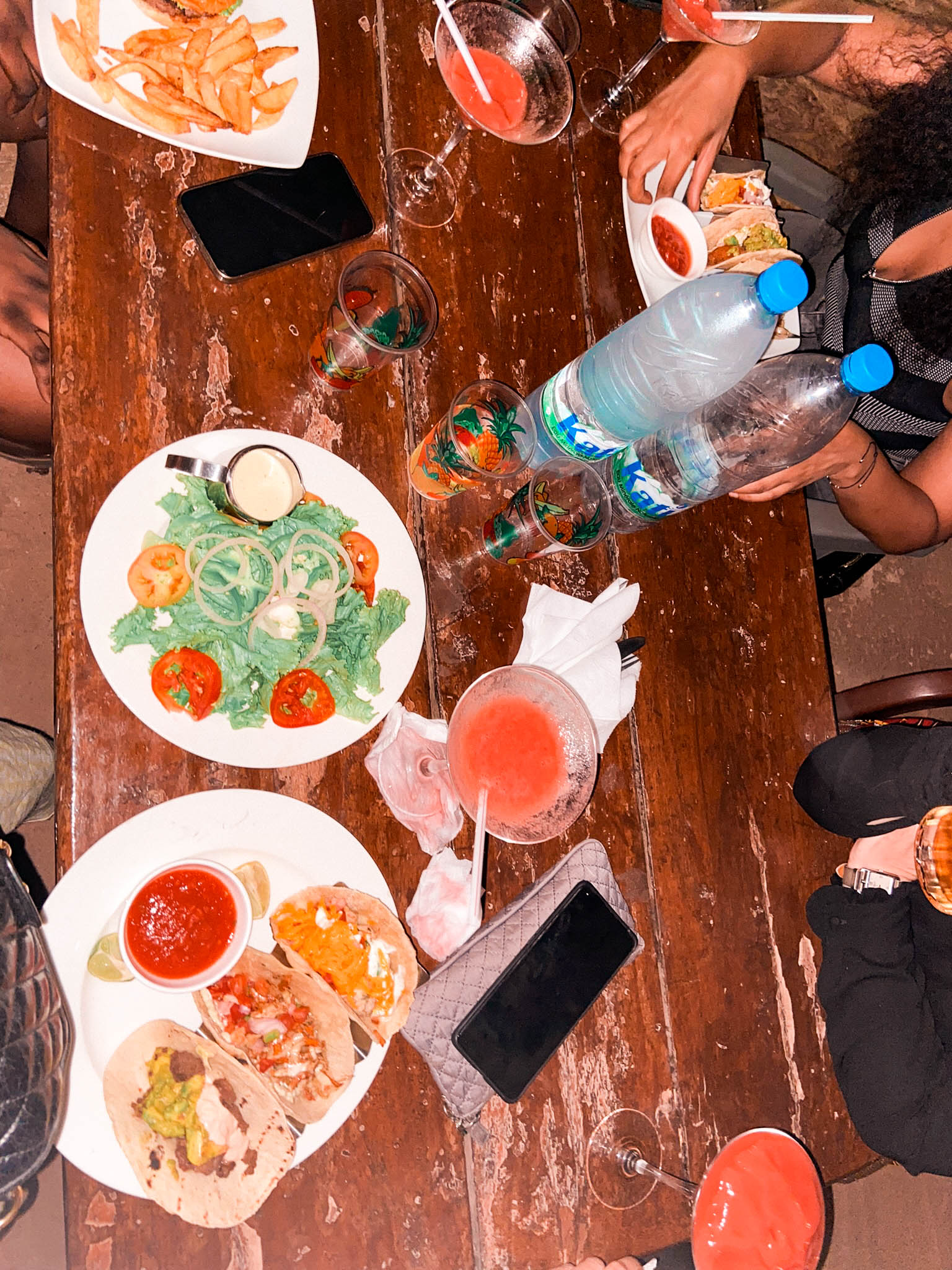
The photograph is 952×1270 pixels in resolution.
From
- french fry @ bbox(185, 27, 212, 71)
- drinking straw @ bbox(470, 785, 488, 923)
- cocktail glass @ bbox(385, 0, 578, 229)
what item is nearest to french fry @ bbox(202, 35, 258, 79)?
french fry @ bbox(185, 27, 212, 71)

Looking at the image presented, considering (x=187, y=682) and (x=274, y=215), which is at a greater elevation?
(x=274, y=215)

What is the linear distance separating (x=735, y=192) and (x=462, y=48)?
62 cm

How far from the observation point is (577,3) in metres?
1.81

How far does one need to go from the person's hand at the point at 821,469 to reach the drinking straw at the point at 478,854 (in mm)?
822

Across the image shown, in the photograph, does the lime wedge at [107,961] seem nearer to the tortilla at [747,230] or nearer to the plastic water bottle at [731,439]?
the plastic water bottle at [731,439]

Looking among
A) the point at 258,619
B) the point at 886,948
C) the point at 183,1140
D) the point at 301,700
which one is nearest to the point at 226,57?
the point at 258,619

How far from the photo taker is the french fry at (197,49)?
1.41 meters

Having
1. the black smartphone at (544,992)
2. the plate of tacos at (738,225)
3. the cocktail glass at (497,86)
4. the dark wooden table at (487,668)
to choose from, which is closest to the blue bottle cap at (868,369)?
the plate of tacos at (738,225)

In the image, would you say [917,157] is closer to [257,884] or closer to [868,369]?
[868,369]

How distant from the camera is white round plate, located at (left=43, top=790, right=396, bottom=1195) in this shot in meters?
1.19

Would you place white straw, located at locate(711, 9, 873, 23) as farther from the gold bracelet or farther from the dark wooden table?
the gold bracelet

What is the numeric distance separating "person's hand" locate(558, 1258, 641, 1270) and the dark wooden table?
0.02 meters

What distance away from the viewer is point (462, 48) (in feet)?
4.64

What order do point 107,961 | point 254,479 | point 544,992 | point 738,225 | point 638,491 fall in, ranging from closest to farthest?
point 107,961 < point 254,479 < point 544,992 < point 638,491 < point 738,225
